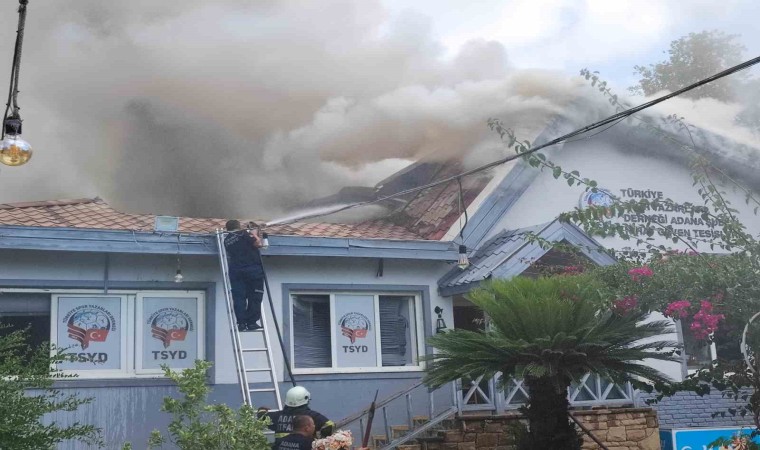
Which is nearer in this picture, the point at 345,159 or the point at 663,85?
the point at 345,159

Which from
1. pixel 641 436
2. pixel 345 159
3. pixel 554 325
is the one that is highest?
pixel 345 159

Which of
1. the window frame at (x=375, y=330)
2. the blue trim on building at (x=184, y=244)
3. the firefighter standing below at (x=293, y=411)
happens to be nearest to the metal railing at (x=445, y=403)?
the window frame at (x=375, y=330)

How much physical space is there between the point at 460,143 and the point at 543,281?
236 inches

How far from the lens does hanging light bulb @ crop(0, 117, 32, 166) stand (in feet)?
26.7

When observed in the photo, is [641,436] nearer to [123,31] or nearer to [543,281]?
[543,281]

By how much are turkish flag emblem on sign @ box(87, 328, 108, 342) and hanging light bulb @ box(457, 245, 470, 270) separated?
4831mm

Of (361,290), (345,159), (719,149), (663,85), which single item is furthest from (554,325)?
(663,85)

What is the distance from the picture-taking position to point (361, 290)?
13227 millimetres

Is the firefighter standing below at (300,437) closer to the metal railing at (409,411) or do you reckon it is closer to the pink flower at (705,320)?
the metal railing at (409,411)

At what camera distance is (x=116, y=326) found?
38.6ft

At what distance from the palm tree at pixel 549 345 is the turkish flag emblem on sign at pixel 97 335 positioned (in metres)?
4.27

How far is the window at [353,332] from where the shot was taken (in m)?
12.8

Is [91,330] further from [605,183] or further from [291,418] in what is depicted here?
[605,183]

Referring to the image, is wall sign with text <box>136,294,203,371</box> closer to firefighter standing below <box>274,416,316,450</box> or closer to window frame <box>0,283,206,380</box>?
window frame <box>0,283,206,380</box>
